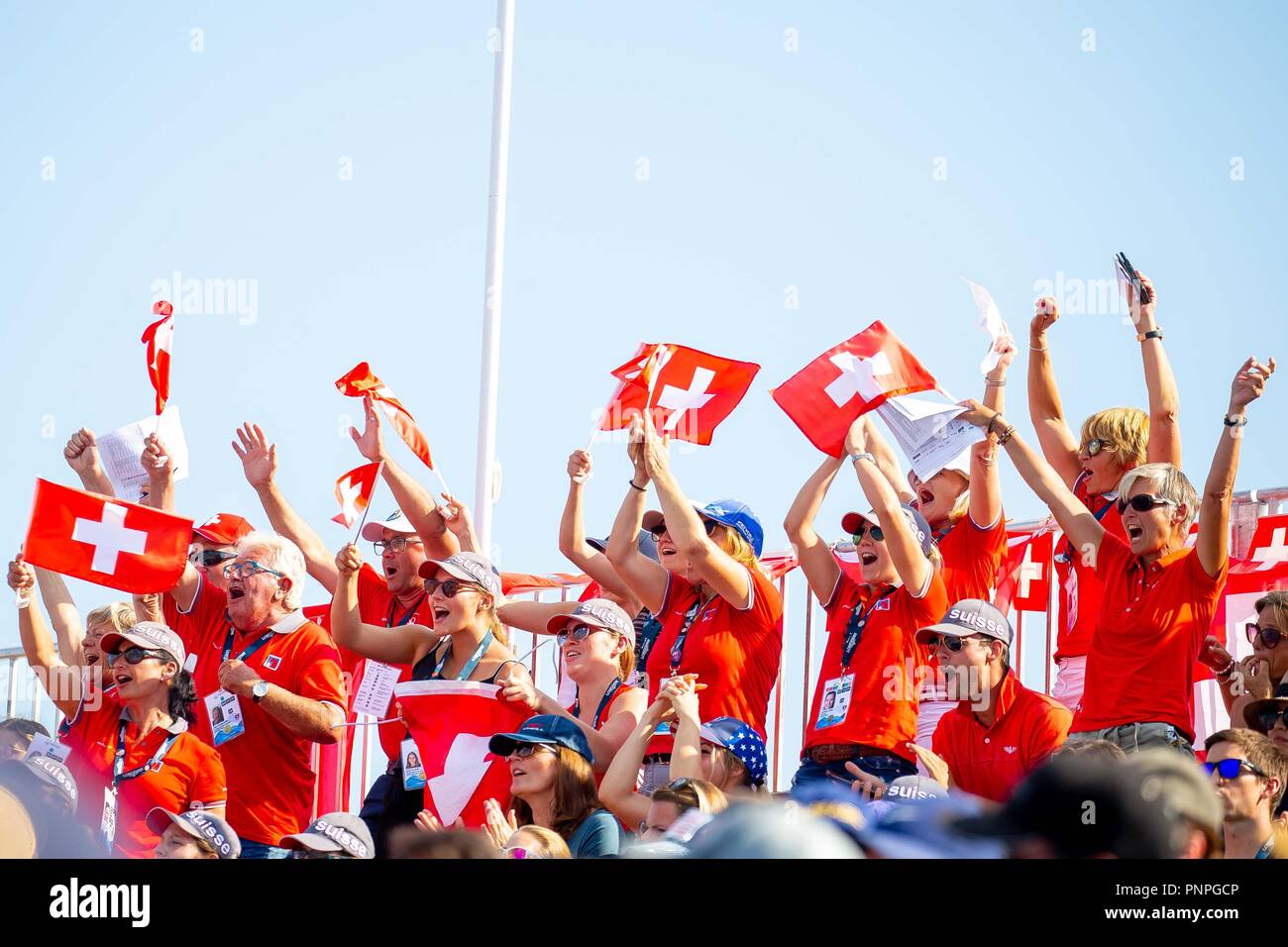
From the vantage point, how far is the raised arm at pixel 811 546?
671 centimetres

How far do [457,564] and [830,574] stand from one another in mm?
1485

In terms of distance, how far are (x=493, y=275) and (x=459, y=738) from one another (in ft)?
18.3

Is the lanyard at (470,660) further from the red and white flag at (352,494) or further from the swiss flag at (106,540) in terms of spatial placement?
the red and white flag at (352,494)

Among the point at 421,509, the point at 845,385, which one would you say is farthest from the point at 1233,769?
the point at 421,509

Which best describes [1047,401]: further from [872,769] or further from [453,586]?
[453,586]

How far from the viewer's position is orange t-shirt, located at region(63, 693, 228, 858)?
645cm

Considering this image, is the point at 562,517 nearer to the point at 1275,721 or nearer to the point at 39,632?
the point at 39,632

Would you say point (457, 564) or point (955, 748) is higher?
point (457, 564)

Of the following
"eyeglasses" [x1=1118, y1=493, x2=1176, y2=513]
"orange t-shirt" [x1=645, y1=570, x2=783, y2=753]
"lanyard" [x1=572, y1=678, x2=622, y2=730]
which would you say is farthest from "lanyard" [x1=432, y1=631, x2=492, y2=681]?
"eyeglasses" [x1=1118, y1=493, x2=1176, y2=513]

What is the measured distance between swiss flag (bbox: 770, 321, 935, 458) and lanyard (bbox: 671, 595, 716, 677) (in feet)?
2.84

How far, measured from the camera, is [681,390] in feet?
26.5

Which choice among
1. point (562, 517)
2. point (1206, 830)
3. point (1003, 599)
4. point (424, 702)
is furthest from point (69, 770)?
point (1206, 830)

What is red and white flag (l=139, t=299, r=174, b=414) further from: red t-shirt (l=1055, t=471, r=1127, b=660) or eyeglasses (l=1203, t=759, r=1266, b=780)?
eyeglasses (l=1203, t=759, r=1266, b=780)
